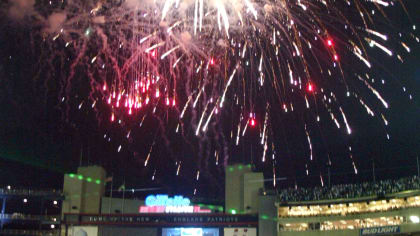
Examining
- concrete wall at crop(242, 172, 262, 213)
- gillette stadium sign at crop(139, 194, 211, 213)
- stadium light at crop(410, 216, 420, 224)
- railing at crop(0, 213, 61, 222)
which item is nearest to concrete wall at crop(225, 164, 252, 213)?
concrete wall at crop(242, 172, 262, 213)

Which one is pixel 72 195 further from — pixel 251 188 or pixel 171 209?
pixel 251 188

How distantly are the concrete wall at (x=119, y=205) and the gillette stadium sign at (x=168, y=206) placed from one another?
9.83 ft

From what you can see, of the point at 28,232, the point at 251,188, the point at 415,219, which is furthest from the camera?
the point at 28,232

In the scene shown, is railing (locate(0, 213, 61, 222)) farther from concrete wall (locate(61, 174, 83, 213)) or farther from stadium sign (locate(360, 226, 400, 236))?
stadium sign (locate(360, 226, 400, 236))

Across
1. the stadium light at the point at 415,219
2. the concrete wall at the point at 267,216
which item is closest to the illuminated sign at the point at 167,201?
the concrete wall at the point at 267,216

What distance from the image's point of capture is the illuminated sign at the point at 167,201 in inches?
2300

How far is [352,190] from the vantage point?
5162cm

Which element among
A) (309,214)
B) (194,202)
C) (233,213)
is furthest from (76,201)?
(309,214)

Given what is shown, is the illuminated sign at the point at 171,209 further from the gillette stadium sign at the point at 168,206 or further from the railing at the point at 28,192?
the railing at the point at 28,192

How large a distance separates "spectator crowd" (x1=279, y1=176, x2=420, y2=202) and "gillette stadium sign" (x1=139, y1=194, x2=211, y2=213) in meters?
9.70

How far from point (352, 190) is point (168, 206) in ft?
67.2

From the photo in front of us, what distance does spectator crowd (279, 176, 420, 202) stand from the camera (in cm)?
4688

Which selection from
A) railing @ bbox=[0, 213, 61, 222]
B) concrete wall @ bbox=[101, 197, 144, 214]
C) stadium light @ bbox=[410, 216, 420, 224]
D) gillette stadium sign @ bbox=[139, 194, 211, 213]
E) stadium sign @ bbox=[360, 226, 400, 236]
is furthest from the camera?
concrete wall @ bbox=[101, 197, 144, 214]

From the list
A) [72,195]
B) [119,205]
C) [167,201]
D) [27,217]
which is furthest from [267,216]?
[27,217]
